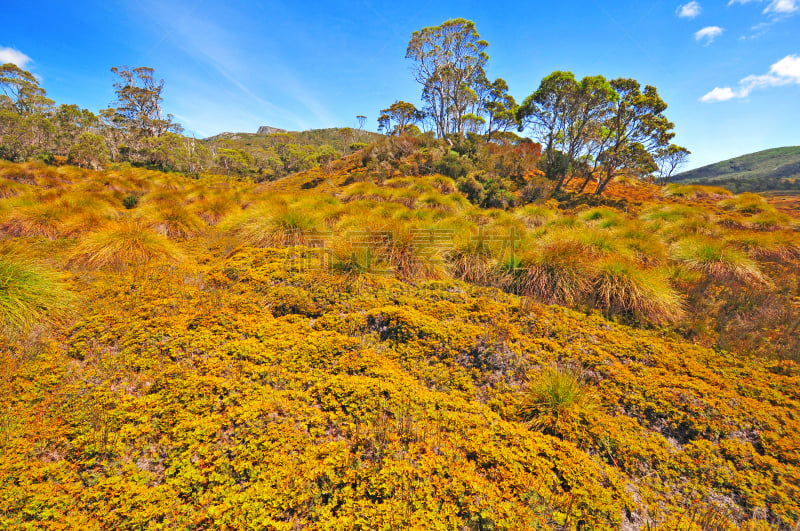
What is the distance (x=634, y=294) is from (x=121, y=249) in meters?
9.98

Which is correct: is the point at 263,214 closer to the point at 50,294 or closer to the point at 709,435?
the point at 50,294

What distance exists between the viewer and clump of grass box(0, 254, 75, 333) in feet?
11.2

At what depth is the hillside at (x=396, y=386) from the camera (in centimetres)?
194

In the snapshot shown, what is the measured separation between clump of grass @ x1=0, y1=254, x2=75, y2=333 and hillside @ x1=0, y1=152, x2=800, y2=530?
28 millimetres

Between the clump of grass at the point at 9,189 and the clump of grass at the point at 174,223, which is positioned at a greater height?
the clump of grass at the point at 9,189

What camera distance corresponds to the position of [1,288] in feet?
11.7

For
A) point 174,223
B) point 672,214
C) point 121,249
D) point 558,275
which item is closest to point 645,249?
point 558,275

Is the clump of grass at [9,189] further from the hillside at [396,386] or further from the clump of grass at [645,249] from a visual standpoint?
the clump of grass at [645,249]

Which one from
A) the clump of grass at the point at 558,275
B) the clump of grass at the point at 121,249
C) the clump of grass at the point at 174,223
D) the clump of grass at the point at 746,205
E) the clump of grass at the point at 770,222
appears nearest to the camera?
the clump of grass at the point at 558,275

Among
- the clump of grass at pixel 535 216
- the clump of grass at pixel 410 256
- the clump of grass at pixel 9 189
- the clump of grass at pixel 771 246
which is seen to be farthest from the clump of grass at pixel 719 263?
the clump of grass at pixel 9 189

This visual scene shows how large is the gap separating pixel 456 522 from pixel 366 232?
17.3 feet

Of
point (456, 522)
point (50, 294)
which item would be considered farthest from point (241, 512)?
point (50, 294)

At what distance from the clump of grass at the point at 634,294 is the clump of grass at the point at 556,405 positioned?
8.30ft

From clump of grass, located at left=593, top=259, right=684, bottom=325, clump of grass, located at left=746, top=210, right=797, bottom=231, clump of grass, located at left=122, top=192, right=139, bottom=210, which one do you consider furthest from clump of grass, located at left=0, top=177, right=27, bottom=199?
clump of grass, located at left=746, top=210, right=797, bottom=231
